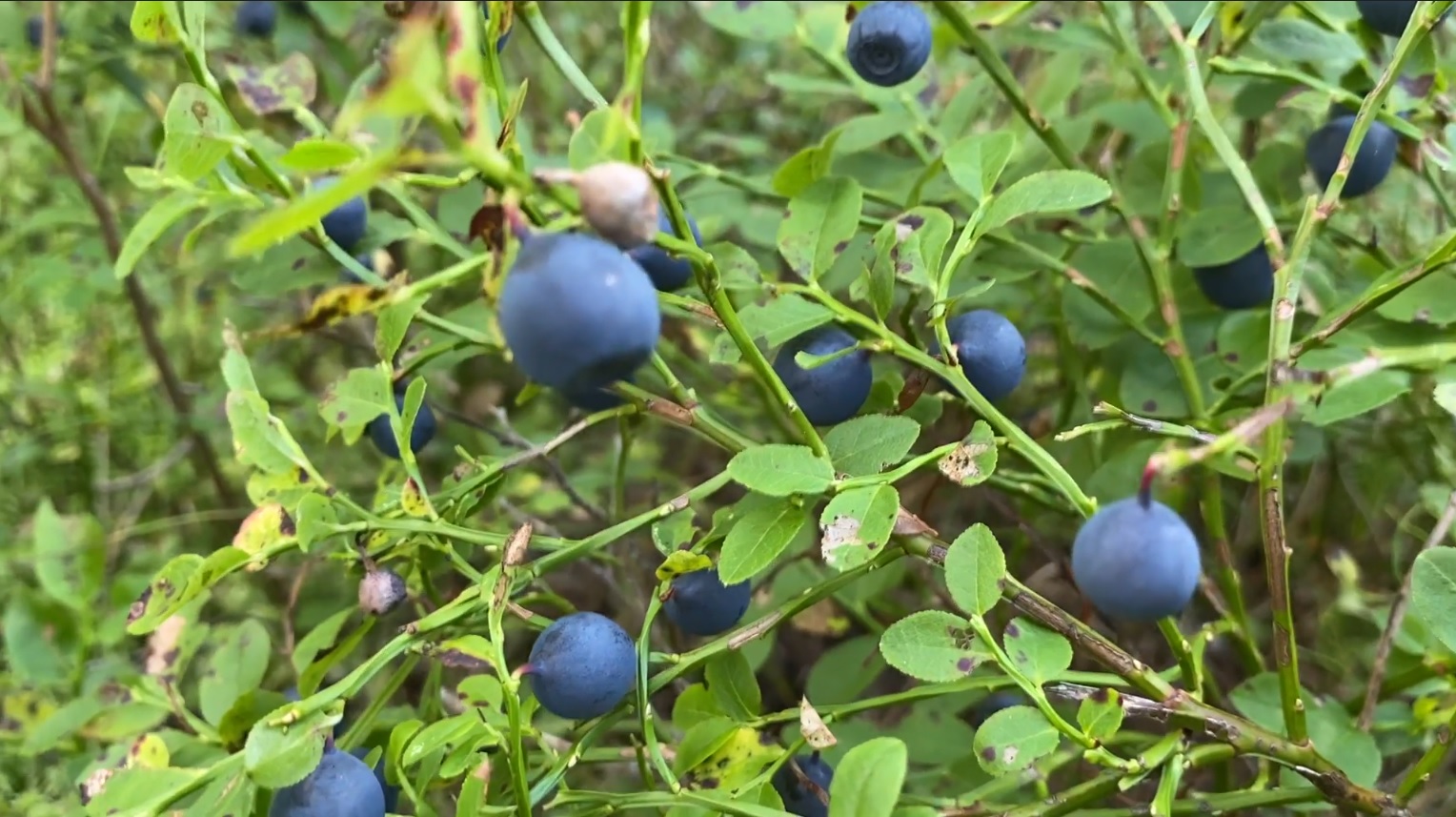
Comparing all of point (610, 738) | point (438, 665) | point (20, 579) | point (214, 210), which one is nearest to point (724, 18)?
point (214, 210)

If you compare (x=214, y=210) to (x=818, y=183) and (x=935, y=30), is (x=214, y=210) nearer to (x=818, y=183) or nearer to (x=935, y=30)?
(x=818, y=183)

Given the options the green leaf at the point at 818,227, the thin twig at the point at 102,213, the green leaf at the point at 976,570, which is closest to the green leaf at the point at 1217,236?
the green leaf at the point at 818,227

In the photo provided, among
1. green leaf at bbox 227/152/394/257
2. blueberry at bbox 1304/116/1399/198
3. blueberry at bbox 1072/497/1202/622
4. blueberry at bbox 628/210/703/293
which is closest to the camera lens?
green leaf at bbox 227/152/394/257

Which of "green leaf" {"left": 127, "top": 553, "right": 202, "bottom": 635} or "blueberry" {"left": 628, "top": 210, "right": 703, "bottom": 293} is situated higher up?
"blueberry" {"left": 628, "top": 210, "right": 703, "bottom": 293}

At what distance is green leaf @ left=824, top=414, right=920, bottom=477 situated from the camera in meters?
0.76

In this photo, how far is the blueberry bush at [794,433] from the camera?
0.67 metres

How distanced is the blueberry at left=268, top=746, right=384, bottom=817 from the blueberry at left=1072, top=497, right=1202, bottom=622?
50 centimetres

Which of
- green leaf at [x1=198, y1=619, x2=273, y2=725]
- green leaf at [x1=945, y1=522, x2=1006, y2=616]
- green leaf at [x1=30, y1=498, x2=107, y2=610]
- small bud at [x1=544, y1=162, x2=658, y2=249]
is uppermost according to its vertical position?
small bud at [x1=544, y1=162, x2=658, y2=249]

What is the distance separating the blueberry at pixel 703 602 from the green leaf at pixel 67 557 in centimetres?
80

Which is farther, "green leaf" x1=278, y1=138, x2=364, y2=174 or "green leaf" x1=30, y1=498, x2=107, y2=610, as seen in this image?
"green leaf" x1=30, y1=498, x2=107, y2=610

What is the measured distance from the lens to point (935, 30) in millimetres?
1288

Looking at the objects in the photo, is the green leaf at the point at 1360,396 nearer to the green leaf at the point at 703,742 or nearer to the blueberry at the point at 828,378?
the blueberry at the point at 828,378

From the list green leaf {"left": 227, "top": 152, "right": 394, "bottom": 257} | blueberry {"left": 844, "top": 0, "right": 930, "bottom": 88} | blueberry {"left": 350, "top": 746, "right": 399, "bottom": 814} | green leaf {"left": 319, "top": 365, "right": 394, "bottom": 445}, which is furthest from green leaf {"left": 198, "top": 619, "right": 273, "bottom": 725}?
A: blueberry {"left": 844, "top": 0, "right": 930, "bottom": 88}

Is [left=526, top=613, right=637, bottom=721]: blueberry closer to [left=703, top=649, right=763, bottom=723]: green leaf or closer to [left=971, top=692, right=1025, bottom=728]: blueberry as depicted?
[left=703, top=649, right=763, bottom=723]: green leaf
